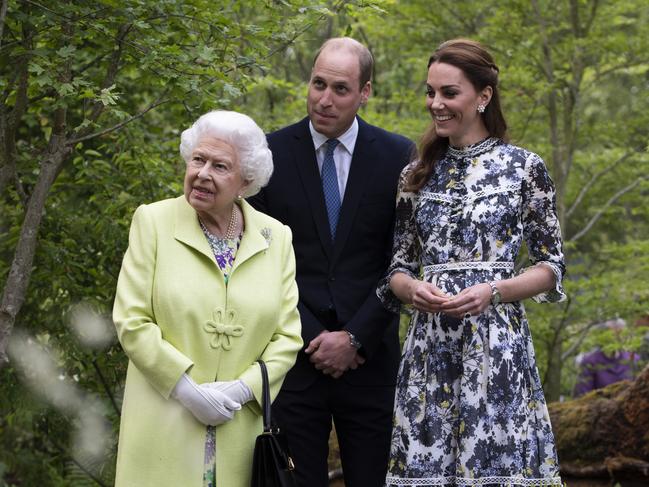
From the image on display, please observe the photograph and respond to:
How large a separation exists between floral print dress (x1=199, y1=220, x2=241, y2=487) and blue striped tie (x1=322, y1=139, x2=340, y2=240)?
2.36ft

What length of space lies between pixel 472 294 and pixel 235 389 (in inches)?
35.6

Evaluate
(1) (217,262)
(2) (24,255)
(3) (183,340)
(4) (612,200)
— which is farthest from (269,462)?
(4) (612,200)

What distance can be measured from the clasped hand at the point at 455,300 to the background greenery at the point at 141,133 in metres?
1.42

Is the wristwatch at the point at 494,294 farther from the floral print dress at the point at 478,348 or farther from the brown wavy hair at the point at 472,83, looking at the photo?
the brown wavy hair at the point at 472,83

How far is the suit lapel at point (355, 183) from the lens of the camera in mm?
4453

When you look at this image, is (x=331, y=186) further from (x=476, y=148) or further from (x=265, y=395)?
(x=265, y=395)

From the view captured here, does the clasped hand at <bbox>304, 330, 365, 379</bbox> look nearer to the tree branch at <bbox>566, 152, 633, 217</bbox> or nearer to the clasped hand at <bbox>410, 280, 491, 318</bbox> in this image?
the clasped hand at <bbox>410, 280, 491, 318</bbox>

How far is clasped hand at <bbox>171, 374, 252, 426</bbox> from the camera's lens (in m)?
3.50

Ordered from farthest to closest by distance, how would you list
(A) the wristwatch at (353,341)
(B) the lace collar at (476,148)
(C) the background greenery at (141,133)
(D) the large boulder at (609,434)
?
(D) the large boulder at (609,434) < (C) the background greenery at (141,133) < (A) the wristwatch at (353,341) < (B) the lace collar at (476,148)

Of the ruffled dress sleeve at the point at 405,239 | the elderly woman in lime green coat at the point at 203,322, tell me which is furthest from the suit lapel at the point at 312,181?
the elderly woman in lime green coat at the point at 203,322

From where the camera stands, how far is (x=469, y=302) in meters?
3.76

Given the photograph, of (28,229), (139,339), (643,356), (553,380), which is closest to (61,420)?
(28,229)

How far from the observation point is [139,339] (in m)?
3.51

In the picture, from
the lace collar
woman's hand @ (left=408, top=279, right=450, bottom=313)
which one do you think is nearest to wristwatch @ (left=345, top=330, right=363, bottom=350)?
woman's hand @ (left=408, top=279, right=450, bottom=313)
